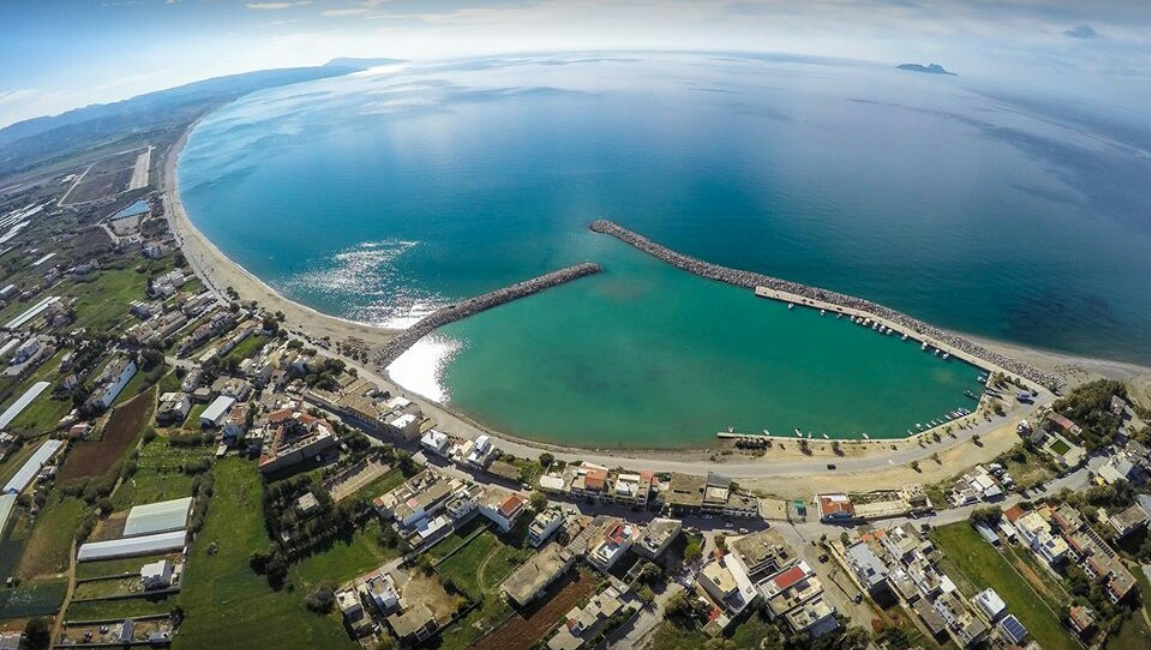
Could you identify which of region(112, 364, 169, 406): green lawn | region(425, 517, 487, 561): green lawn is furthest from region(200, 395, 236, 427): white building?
region(425, 517, 487, 561): green lawn

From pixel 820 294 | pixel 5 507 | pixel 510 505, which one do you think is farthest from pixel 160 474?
pixel 820 294

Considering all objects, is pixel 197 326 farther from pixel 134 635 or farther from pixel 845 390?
pixel 845 390

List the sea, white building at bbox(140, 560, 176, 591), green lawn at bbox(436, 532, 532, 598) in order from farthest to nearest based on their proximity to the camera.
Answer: the sea
white building at bbox(140, 560, 176, 591)
green lawn at bbox(436, 532, 532, 598)

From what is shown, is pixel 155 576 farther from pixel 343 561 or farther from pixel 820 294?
pixel 820 294

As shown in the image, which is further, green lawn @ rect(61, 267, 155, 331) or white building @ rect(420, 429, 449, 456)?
green lawn @ rect(61, 267, 155, 331)

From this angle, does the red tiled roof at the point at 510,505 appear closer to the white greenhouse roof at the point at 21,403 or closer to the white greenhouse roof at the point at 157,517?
the white greenhouse roof at the point at 157,517

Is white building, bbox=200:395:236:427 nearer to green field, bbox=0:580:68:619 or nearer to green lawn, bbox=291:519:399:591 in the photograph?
green field, bbox=0:580:68:619

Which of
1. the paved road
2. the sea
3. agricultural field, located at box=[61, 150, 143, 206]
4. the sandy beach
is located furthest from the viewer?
agricultural field, located at box=[61, 150, 143, 206]
